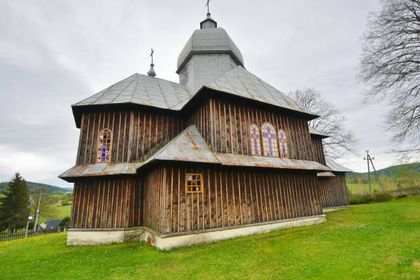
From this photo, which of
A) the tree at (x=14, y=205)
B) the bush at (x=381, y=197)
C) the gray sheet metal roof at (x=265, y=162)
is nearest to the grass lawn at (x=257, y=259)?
the gray sheet metal roof at (x=265, y=162)

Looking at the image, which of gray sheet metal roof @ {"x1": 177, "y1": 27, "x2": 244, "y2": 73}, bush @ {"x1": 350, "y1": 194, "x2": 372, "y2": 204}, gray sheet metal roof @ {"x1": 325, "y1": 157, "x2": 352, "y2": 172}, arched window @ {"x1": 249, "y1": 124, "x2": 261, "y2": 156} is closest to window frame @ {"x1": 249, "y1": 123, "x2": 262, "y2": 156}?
arched window @ {"x1": 249, "y1": 124, "x2": 261, "y2": 156}

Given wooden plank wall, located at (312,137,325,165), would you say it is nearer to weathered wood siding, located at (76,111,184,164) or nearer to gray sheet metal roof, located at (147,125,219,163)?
gray sheet metal roof, located at (147,125,219,163)

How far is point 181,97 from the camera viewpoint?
14.3 m

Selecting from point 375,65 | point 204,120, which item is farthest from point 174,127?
point 375,65

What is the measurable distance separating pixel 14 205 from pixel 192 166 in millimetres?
39428

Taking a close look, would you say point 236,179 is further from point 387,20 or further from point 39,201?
point 39,201

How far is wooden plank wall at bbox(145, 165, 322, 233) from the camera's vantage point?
8328mm

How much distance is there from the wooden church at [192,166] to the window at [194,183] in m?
0.04

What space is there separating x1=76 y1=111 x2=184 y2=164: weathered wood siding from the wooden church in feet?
0.17

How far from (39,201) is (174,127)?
3545 cm

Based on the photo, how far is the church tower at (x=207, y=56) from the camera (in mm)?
15953

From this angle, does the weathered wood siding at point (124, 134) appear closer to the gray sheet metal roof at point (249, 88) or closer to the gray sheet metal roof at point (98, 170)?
the gray sheet metal roof at point (98, 170)

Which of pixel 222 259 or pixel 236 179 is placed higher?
pixel 236 179

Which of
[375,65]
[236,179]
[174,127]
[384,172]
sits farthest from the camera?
[384,172]
